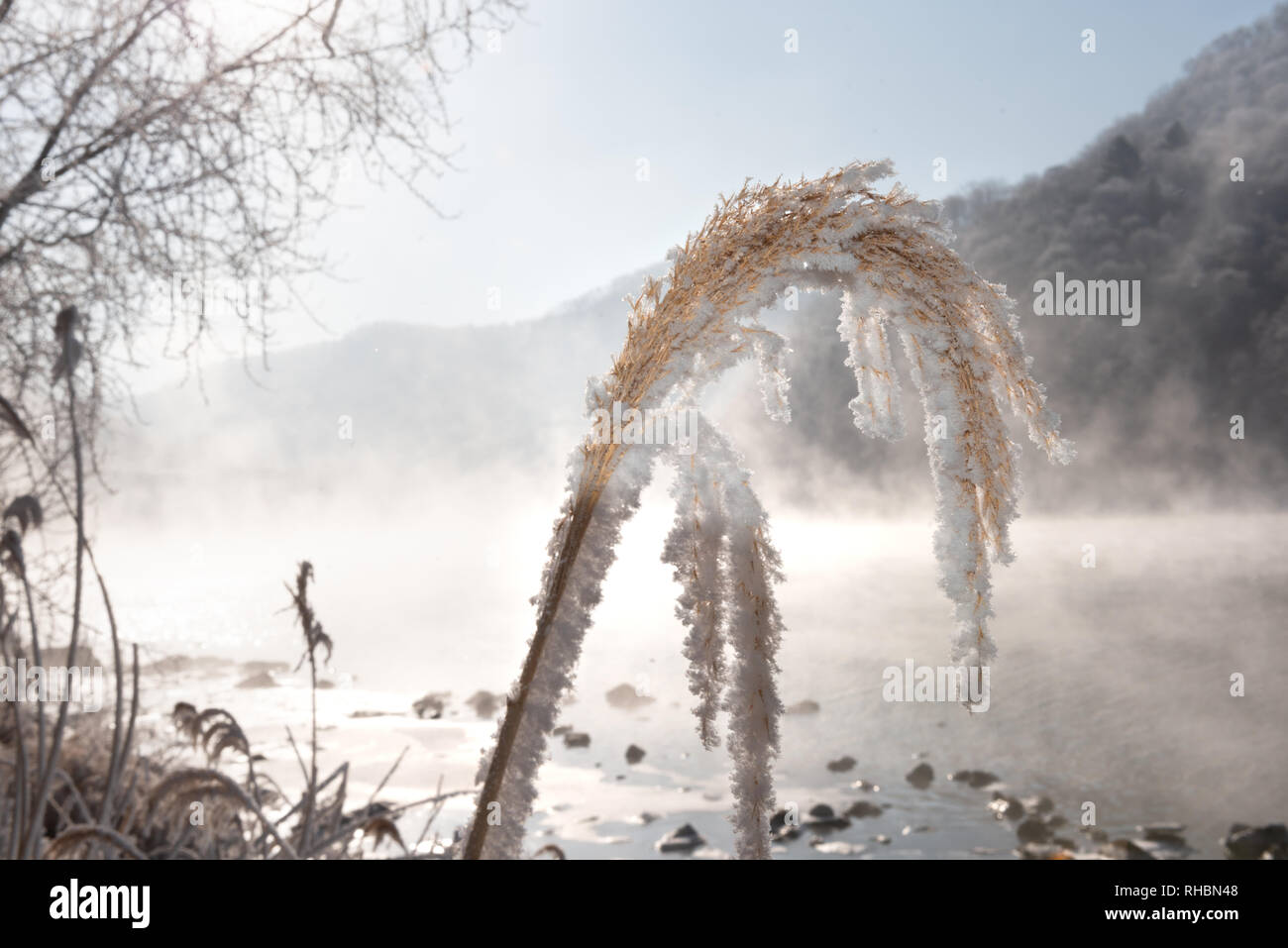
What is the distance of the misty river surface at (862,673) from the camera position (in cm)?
583

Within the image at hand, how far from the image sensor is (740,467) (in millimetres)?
595

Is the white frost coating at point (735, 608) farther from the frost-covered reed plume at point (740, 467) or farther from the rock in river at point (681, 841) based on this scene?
the rock in river at point (681, 841)

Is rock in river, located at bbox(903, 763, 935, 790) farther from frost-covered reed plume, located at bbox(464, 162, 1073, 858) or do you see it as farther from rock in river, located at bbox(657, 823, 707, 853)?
frost-covered reed plume, located at bbox(464, 162, 1073, 858)

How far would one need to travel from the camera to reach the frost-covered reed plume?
0.54 meters

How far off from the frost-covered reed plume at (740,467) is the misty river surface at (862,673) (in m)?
0.03

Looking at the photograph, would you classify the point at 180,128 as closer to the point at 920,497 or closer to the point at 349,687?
the point at 349,687

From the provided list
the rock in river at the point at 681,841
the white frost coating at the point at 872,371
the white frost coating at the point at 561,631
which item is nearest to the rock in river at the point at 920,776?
the rock in river at the point at 681,841

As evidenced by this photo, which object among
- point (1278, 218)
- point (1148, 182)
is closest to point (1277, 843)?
point (1278, 218)

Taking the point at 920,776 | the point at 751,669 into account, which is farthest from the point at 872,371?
the point at 920,776

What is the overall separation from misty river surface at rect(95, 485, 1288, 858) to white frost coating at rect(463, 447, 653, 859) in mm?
17

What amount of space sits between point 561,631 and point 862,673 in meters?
12.5

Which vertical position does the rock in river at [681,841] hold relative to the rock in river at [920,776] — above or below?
above

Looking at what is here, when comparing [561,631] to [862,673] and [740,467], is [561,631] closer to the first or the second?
[740,467]
